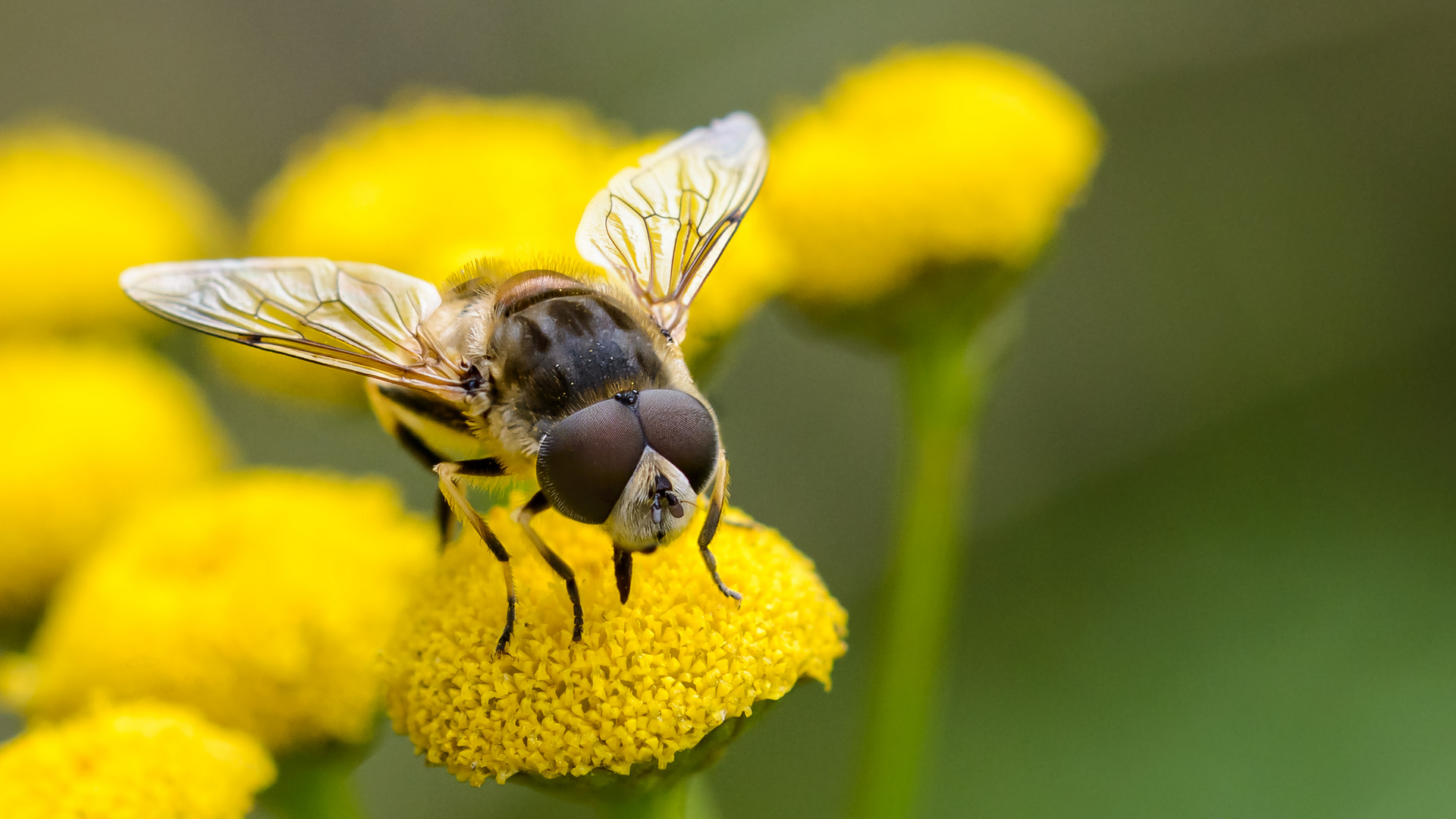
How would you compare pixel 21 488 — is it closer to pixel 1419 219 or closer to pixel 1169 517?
pixel 1169 517

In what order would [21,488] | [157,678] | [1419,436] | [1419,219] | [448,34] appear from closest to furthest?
[157,678], [21,488], [1419,436], [1419,219], [448,34]

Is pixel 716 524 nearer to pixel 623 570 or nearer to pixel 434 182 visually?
pixel 623 570

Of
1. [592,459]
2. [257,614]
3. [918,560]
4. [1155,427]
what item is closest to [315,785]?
[257,614]

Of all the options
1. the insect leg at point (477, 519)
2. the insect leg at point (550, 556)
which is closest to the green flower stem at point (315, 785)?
the insect leg at point (477, 519)

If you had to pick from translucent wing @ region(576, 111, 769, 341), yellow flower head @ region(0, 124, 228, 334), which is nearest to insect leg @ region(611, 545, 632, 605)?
translucent wing @ region(576, 111, 769, 341)

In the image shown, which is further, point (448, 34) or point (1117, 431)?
point (448, 34)

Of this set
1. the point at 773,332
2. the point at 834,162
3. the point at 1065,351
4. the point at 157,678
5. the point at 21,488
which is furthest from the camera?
the point at 773,332

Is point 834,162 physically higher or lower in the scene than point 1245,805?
higher

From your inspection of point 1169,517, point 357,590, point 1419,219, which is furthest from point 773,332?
point 357,590
